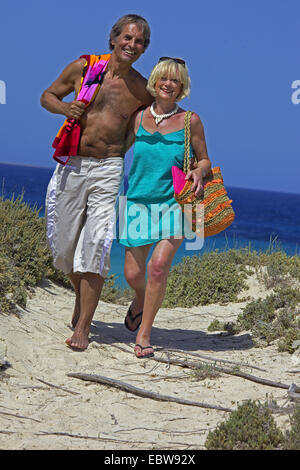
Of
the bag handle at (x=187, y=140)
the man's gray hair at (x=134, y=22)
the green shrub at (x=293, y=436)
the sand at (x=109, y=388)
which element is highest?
the man's gray hair at (x=134, y=22)

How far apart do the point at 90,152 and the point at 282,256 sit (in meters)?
4.15

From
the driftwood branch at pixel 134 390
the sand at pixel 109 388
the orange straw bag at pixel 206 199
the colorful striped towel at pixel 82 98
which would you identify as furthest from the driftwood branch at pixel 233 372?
the colorful striped towel at pixel 82 98

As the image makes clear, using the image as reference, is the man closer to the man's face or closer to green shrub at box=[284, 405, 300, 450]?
the man's face

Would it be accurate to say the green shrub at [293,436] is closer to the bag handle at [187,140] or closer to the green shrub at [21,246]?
the bag handle at [187,140]

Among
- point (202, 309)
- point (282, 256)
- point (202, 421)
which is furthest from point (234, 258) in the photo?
point (202, 421)

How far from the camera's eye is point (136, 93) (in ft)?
17.7

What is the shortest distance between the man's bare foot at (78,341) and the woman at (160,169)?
0.51 meters

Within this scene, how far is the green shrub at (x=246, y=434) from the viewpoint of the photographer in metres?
3.59

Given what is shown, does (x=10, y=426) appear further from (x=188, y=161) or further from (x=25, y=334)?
(x=188, y=161)

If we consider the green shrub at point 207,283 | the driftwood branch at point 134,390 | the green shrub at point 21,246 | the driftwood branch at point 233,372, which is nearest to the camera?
the driftwood branch at point 134,390

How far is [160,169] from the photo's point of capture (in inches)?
204

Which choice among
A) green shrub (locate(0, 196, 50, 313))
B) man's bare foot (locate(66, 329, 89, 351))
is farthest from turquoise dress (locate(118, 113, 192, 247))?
green shrub (locate(0, 196, 50, 313))

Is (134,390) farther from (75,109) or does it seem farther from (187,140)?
(75,109)
